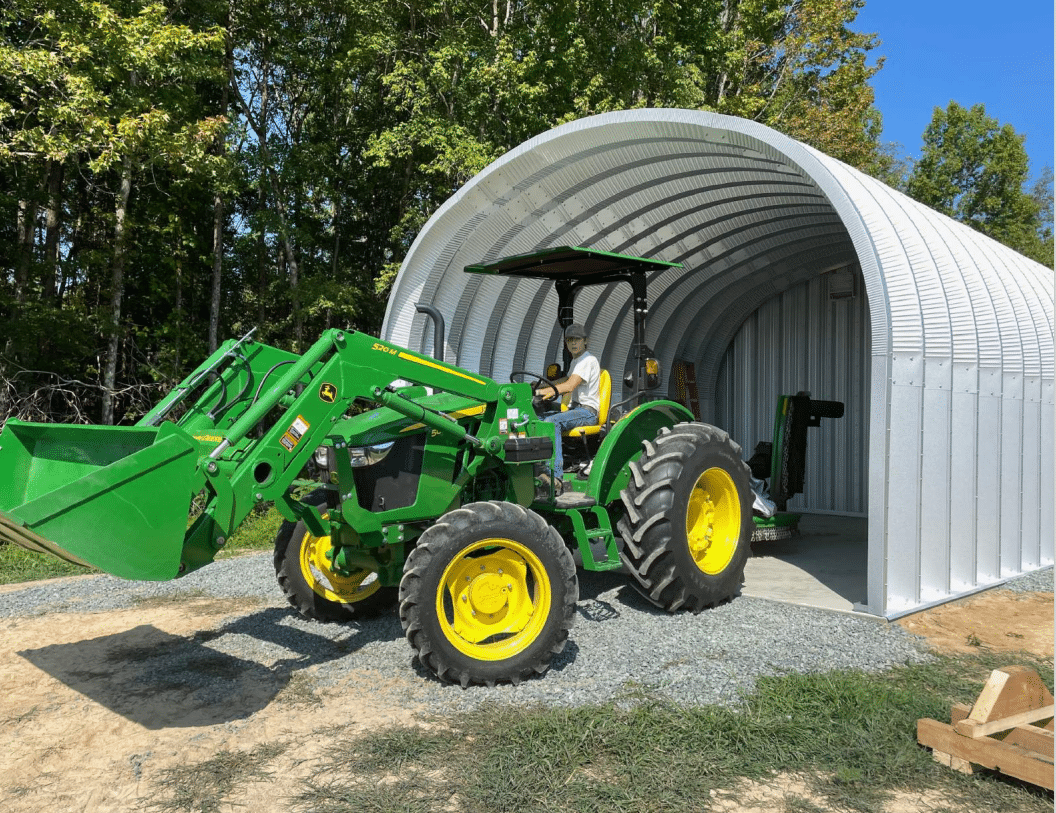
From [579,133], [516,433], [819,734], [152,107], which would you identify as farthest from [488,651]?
[152,107]

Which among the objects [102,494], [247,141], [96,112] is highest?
[247,141]

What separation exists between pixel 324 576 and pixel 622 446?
2424 mm

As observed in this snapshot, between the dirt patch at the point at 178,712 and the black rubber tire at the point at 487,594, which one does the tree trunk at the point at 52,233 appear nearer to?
the dirt patch at the point at 178,712

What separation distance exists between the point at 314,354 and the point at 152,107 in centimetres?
866

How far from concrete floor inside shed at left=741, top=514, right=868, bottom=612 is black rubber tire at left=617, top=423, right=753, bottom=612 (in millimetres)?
685

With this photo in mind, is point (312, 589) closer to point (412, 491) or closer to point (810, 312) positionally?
point (412, 491)

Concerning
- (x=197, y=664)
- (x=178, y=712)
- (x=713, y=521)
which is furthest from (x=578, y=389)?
(x=178, y=712)

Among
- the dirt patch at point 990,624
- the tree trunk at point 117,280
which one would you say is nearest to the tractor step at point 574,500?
the dirt patch at point 990,624

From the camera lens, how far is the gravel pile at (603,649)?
16.7 feet

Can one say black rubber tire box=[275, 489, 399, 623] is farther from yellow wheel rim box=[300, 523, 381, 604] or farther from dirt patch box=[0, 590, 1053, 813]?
dirt patch box=[0, 590, 1053, 813]

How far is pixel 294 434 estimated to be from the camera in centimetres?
474

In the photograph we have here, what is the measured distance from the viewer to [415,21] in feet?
57.6

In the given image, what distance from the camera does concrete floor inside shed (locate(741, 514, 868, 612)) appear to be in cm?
739

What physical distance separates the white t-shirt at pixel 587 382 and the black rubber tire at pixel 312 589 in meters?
2.12
